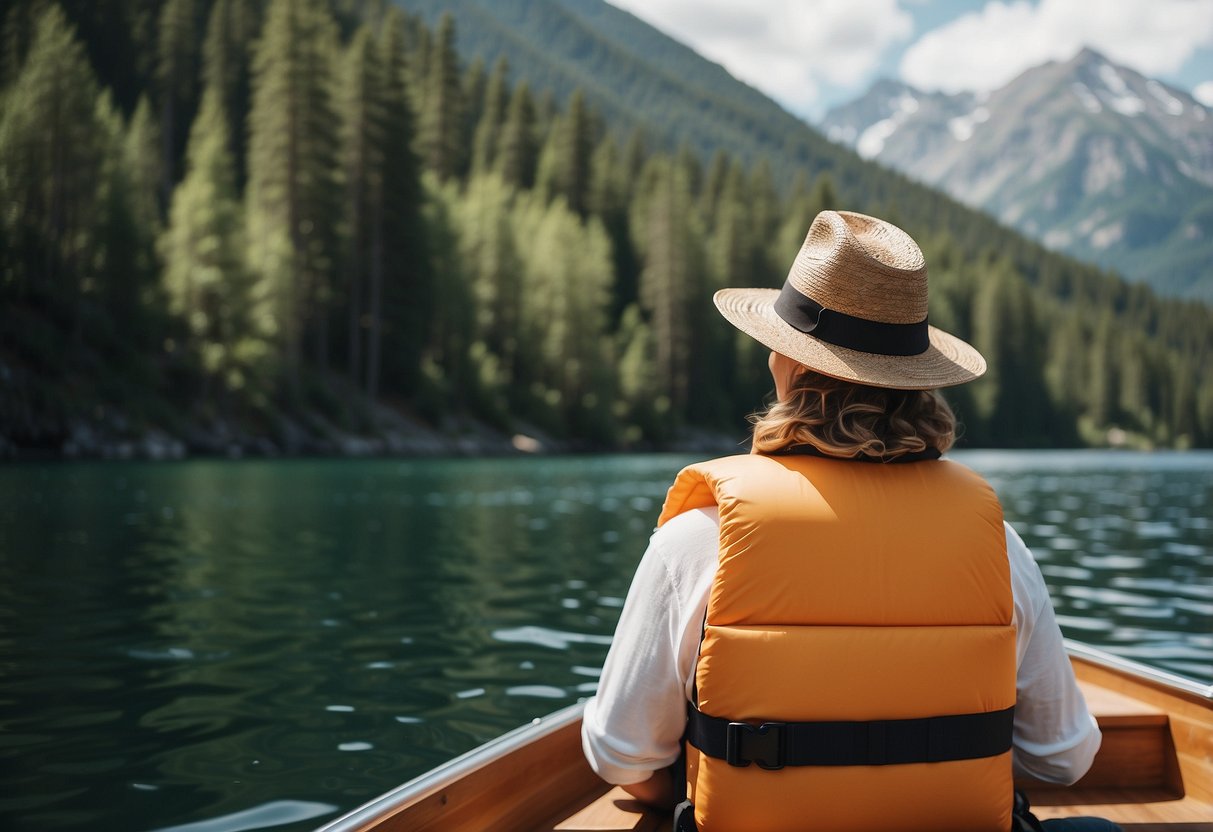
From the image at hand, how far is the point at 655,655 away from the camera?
2.30 metres

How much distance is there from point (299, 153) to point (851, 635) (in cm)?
4498

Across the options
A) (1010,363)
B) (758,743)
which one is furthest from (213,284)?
(1010,363)

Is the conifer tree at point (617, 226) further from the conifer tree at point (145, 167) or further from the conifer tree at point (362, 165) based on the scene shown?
the conifer tree at point (145, 167)

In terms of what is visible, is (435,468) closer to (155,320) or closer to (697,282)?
(155,320)

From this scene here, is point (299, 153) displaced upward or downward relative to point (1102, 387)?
upward

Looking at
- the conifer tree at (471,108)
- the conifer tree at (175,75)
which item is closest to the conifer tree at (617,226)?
the conifer tree at (471,108)

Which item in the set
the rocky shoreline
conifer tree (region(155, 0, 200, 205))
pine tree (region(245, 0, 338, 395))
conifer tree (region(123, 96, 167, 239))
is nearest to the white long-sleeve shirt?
the rocky shoreline

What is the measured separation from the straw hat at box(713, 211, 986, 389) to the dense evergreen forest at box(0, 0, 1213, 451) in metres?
22.9

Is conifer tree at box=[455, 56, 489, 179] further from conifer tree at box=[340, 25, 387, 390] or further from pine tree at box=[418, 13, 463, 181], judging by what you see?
conifer tree at box=[340, 25, 387, 390]

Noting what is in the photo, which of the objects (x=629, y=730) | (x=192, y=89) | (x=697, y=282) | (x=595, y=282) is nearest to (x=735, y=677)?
(x=629, y=730)

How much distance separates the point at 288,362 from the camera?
38.7 m

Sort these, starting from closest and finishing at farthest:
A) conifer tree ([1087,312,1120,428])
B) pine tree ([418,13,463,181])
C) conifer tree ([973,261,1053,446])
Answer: pine tree ([418,13,463,181]) → conifer tree ([973,261,1053,446]) → conifer tree ([1087,312,1120,428])

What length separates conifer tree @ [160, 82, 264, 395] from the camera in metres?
34.7

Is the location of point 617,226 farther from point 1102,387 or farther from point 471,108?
point 1102,387
